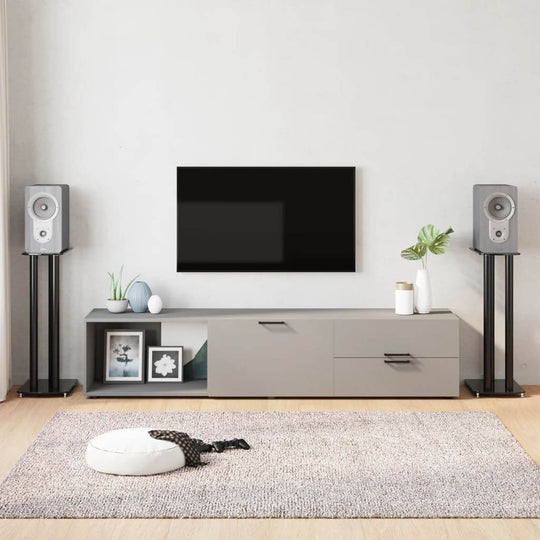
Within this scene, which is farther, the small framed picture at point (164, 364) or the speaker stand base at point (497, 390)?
the small framed picture at point (164, 364)

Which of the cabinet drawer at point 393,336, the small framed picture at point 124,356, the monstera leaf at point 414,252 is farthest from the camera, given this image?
the small framed picture at point 124,356

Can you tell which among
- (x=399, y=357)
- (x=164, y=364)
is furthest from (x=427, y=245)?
(x=164, y=364)

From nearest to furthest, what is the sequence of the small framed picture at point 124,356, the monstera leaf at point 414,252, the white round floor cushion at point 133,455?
the white round floor cushion at point 133,455 → the monstera leaf at point 414,252 → the small framed picture at point 124,356

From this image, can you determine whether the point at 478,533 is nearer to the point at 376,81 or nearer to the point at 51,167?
the point at 376,81

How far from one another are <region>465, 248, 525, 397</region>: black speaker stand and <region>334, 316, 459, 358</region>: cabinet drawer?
0.25 m

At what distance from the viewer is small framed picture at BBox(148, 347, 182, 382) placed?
5.55 meters

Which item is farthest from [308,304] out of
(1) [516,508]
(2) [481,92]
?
(1) [516,508]

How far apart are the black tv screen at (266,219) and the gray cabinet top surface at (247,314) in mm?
263

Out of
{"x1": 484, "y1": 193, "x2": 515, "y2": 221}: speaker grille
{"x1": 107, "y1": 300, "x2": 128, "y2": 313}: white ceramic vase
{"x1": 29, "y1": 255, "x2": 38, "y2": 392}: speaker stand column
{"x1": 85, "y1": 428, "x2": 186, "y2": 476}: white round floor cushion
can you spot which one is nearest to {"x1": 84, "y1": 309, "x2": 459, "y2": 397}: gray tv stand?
{"x1": 107, "y1": 300, "x2": 128, "y2": 313}: white ceramic vase

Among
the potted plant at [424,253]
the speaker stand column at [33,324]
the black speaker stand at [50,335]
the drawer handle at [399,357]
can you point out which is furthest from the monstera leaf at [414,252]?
the speaker stand column at [33,324]

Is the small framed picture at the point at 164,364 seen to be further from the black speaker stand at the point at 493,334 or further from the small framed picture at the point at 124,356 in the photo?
the black speaker stand at the point at 493,334

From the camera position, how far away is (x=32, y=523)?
Answer: 11.0 feet

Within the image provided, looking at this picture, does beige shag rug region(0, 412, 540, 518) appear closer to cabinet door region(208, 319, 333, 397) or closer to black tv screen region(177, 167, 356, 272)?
cabinet door region(208, 319, 333, 397)

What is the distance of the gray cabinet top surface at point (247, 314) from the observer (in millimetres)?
5305
